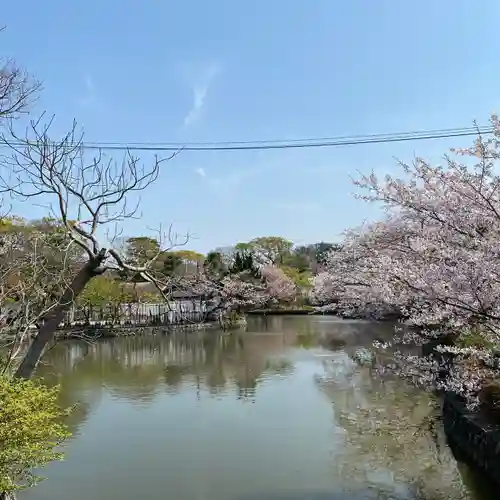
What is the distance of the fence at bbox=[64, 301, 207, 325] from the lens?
67.2 ft

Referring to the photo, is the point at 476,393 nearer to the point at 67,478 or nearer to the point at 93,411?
the point at 67,478

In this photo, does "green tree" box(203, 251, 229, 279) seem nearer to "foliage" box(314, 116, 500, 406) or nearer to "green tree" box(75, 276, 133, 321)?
"green tree" box(75, 276, 133, 321)

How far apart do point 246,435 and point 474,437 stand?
2.80 m

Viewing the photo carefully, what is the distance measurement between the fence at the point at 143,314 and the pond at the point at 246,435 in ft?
23.2

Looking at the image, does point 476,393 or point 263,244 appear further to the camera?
point 263,244

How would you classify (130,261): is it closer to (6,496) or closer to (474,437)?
(6,496)

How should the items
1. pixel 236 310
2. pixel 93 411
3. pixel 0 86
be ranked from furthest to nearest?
pixel 236 310 → pixel 93 411 → pixel 0 86

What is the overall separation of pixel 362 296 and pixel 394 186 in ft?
19.1

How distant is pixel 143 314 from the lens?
2312 cm

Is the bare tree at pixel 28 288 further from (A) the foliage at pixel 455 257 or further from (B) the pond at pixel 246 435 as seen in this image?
(A) the foliage at pixel 455 257

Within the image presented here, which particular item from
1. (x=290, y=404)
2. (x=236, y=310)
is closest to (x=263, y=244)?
(x=236, y=310)

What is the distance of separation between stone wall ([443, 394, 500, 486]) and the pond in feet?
0.58

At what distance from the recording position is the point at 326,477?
5.33 m

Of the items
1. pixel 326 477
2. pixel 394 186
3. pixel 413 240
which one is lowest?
pixel 326 477
